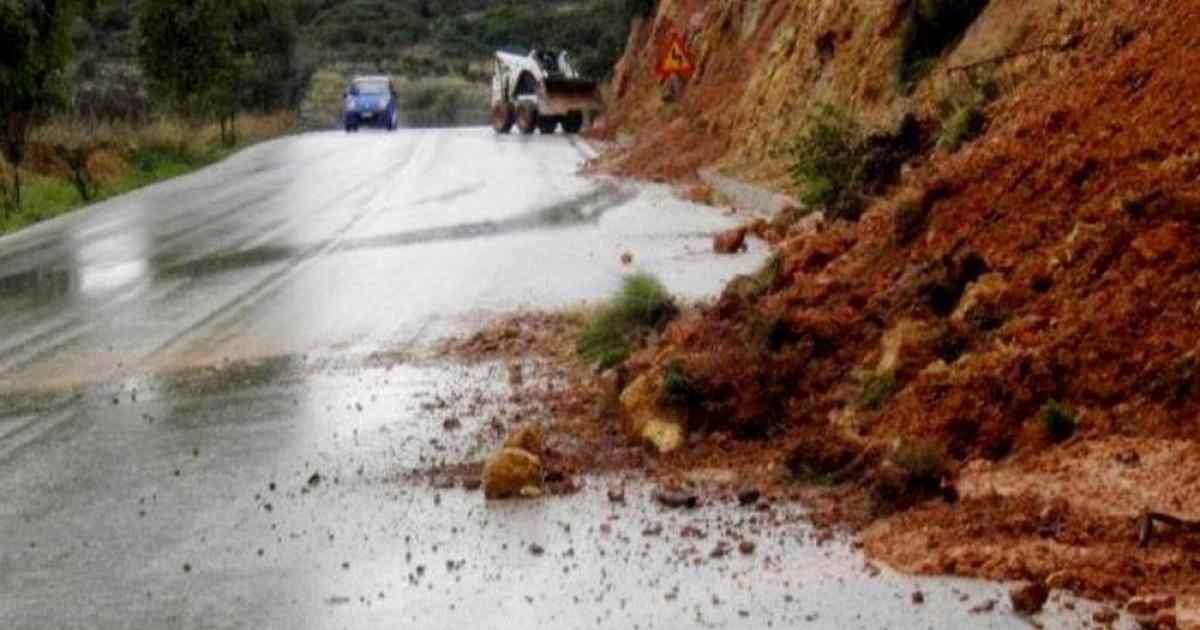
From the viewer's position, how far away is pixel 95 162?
125ft

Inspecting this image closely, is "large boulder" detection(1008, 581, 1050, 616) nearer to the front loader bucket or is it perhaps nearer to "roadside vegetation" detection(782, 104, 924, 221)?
"roadside vegetation" detection(782, 104, 924, 221)

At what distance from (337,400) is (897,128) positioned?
5.68 meters

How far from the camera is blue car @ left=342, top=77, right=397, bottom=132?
216ft

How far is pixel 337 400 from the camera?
477 inches

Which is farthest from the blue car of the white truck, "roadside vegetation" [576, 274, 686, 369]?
"roadside vegetation" [576, 274, 686, 369]

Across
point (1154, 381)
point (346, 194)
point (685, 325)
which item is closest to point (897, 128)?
point (685, 325)

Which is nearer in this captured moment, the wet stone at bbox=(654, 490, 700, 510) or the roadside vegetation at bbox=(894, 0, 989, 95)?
the wet stone at bbox=(654, 490, 700, 510)

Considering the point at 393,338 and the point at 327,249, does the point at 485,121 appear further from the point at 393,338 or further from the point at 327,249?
the point at 393,338

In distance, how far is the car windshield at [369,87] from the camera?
66.4 m

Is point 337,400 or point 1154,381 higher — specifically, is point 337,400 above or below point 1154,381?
below

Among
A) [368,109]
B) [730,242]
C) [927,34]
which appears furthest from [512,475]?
[368,109]

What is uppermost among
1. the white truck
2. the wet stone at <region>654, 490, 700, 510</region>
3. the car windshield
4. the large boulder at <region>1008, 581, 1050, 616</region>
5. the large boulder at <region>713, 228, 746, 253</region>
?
the large boulder at <region>1008, 581, 1050, 616</region>

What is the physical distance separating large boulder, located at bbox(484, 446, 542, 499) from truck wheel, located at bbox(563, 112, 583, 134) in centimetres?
4550

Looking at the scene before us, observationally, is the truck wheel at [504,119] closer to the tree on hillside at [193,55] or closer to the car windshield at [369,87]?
the tree on hillside at [193,55]
